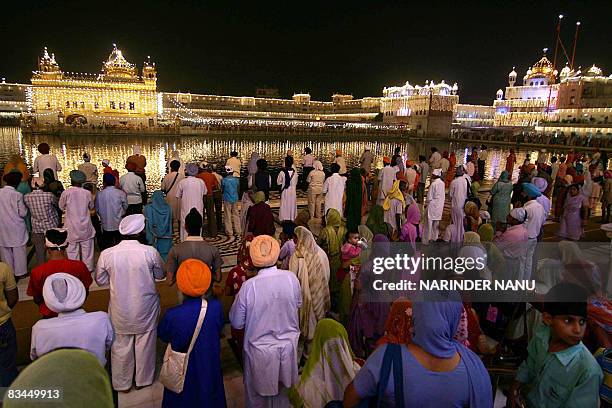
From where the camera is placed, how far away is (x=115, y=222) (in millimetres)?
4992

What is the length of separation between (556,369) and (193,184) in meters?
4.59

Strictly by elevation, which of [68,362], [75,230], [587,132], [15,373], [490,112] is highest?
[490,112]

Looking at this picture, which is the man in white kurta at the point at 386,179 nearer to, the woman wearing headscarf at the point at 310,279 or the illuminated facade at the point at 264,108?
the woman wearing headscarf at the point at 310,279

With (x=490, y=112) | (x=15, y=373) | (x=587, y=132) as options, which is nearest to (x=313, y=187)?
(x=15, y=373)

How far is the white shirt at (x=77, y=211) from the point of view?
452 cm

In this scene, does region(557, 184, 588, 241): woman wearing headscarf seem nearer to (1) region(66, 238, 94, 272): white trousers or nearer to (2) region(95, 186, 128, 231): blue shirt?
(2) region(95, 186, 128, 231): blue shirt

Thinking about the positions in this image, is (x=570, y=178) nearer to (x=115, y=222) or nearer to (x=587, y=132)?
(x=115, y=222)

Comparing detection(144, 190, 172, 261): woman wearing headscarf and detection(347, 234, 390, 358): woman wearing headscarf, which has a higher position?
detection(144, 190, 172, 261): woman wearing headscarf

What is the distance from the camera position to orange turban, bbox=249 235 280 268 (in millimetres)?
2363

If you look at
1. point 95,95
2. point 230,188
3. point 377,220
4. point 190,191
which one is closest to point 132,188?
point 190,191

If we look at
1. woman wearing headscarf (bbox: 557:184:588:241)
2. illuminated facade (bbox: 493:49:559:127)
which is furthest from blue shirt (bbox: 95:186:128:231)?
illuminated facade (bbox: 493:49:559:127)

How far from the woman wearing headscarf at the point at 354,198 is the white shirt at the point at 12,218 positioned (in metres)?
4.54

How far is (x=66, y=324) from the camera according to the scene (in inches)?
74.6

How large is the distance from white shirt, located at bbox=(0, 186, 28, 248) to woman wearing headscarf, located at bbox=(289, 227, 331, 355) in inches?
129
